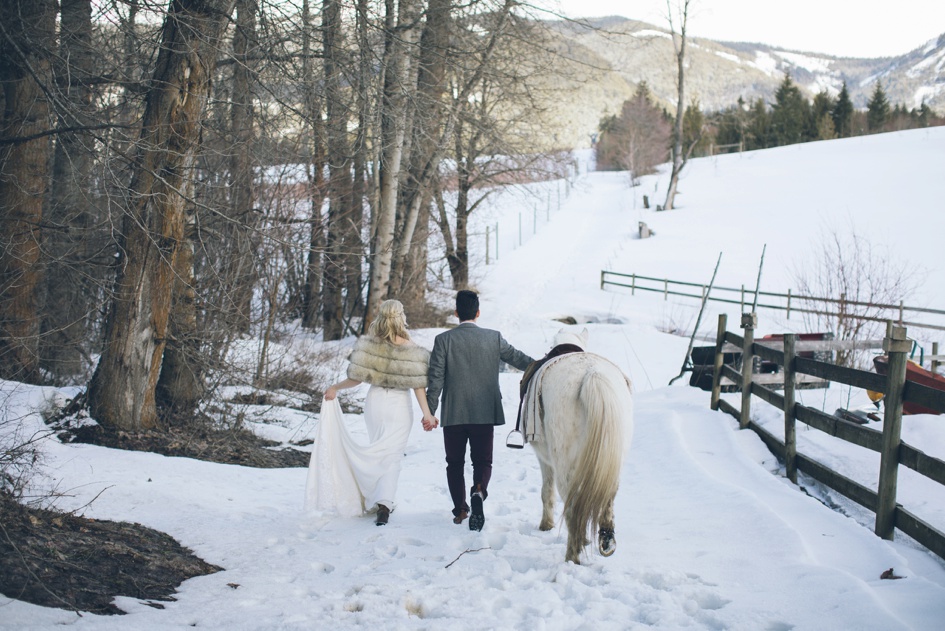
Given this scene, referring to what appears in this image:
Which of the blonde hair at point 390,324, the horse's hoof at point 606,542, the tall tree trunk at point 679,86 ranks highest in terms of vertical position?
the tall tree trunk at point 679,86

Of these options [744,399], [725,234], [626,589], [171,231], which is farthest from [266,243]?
[725,234]

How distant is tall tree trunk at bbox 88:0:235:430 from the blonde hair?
2.36 m

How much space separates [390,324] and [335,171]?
895 cm

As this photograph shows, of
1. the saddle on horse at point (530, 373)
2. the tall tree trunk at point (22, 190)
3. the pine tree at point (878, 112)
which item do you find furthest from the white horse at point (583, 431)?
the pine tree at point (878, 112)

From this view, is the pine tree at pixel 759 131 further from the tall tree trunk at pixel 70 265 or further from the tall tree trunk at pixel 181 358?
the tall tree trunk at pixel 181 358

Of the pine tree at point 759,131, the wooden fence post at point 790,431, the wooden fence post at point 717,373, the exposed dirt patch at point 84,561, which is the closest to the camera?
the exposed dirt patch at point 84,561

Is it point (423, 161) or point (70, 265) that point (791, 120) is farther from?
point (70, 265)

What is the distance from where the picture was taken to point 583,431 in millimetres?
4699

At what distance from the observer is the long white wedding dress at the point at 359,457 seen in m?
6.01

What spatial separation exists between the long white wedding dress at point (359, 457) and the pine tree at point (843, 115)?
70475 mm

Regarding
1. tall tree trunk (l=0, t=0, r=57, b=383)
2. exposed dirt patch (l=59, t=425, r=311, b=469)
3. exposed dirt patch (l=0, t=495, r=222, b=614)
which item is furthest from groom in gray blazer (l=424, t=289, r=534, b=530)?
tall tree trunk (l=0, t=0, r=57, b=383)

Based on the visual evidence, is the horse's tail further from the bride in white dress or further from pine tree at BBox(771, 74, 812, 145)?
pine tree at BBox(771, 74, 812, 145)

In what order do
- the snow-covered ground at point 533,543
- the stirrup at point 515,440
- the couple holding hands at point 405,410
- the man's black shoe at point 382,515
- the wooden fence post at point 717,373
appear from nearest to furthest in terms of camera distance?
the snow-covered ground at point 533,543 < the stirrup at point 515,440 < the couple holding hands at point 405,410 < the man's black shoe at point 382,515 < the wooden fence post at point 717,373

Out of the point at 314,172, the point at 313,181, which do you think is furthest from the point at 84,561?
the point at 314,172
